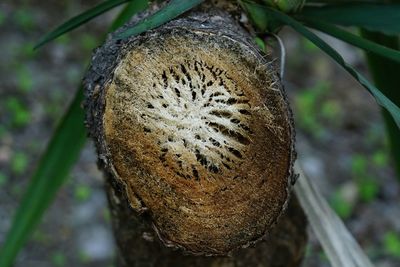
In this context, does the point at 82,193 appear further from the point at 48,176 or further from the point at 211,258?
the point at 211,258

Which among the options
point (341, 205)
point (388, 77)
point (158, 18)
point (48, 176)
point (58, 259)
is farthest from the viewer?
point (341, 205)

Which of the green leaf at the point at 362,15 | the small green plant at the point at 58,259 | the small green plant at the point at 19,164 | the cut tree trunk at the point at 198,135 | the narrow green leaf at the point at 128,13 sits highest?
the narrow green leaf at the point at 128,13

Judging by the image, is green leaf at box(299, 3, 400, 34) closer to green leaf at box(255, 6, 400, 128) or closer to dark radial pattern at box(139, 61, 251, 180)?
green leaf at box(255, 6, 400, 128)

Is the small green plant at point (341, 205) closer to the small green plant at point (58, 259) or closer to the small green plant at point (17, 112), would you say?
the small green plant at point (58, 259)

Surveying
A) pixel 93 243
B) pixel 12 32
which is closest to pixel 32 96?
pixel 12 32

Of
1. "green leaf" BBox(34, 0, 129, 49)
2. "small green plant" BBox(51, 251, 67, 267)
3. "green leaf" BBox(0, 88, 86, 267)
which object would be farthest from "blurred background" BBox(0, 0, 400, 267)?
"green leaf" BBox(34, 0, 129, 49)

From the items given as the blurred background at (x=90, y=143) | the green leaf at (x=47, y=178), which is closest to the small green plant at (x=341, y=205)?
the blurred background at (x=90, y=143)

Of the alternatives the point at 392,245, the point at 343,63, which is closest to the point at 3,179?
the point at 392,245
